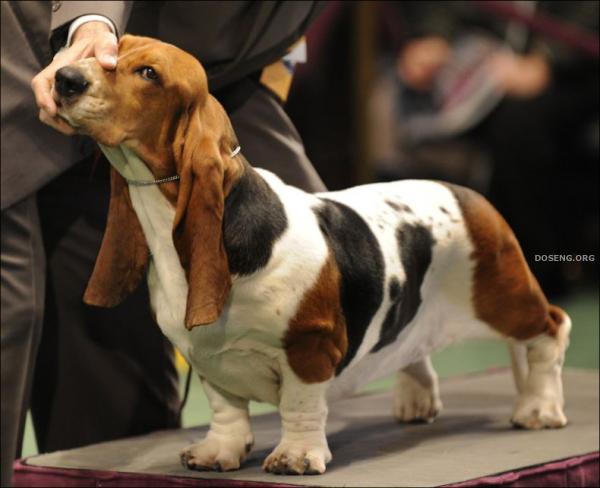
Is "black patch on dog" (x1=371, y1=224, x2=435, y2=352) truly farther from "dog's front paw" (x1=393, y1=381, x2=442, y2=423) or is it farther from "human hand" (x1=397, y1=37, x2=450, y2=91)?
"human hand" (x1=397, y1=37, x2=450, y2=91)

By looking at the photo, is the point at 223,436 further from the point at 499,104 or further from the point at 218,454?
the point at 499,104

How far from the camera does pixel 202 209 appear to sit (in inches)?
72.8

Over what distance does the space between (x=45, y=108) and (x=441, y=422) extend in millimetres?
993

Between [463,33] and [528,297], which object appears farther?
[463,33]

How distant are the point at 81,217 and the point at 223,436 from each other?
2.35ft

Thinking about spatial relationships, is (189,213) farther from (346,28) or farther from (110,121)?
(346,28)

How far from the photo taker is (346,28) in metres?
5.86

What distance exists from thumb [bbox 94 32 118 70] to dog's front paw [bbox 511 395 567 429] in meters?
0.95

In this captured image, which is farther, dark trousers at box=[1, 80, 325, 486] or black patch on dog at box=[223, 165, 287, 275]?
dark trousers at box=[1, 80, 325, 486]

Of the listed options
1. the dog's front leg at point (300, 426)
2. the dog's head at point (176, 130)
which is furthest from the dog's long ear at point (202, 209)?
the dog's front leg at point (300, 426)

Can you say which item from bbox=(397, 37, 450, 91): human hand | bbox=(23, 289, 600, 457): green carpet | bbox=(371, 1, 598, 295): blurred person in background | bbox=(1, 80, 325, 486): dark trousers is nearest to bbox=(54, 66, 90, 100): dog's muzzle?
bbox=(1, 80, 325, 486): dark trousers

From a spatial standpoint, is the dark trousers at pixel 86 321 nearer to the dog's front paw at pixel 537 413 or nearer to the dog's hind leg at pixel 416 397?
the dog's hind leg at pixel 416 397

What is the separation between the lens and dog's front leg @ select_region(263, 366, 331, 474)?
204 centimetres

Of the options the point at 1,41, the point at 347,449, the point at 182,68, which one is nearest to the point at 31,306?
the point at 1,41
